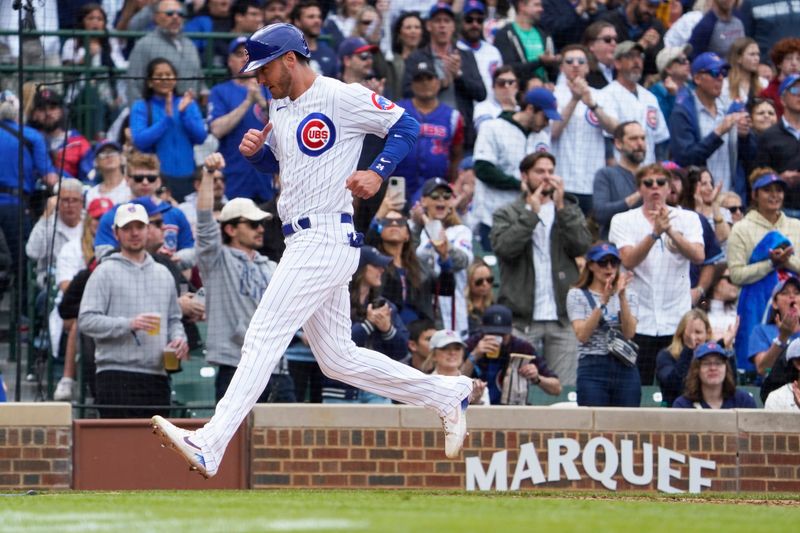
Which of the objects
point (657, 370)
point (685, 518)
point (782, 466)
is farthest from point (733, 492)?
point (685, 518)

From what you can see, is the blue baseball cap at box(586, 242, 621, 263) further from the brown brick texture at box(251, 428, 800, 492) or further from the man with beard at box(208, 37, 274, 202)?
the man with beard at box(208, 37, 274, 202)

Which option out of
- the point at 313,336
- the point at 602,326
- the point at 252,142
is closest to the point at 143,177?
the point at 602,326

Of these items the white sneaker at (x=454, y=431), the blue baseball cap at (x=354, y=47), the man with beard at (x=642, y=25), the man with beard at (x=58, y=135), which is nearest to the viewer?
the white sneaker at (x=454, y=431)

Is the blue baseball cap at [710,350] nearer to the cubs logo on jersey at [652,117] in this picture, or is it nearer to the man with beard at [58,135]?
the cubs logo on jersey at [652,117]

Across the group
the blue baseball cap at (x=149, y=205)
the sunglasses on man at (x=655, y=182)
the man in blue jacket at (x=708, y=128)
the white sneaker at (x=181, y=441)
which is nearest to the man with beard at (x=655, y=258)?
the sunglasses on man at (x=655, y=182)

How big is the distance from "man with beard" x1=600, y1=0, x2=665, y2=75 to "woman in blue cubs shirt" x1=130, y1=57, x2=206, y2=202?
501 cm

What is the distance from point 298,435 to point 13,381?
9.38ft

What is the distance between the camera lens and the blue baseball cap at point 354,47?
13.5 m

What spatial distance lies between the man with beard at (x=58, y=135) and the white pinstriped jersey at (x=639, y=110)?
4699 millimetres

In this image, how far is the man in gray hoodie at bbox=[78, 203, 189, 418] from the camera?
10516mm

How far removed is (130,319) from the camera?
10.4 m

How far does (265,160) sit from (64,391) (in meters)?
3.96

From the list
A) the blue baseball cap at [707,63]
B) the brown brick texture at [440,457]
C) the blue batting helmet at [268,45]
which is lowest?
the brown brick texture at [440,457]

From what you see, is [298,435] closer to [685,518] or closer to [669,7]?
[685,518]
